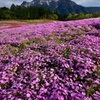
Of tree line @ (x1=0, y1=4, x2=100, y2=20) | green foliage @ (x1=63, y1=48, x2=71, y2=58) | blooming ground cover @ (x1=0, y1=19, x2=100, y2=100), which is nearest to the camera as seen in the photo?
blooming ground cover @ (x1=0, y1=19, x2=100, y2=100)

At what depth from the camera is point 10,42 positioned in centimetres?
1405

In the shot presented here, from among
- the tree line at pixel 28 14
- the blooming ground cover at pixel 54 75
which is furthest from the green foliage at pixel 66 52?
the tree line at pixel 28 14

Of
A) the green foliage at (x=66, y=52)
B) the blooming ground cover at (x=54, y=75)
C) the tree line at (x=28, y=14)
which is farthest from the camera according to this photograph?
the tree line at (x=28, y=14)

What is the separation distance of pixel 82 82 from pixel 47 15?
11469 centimetres

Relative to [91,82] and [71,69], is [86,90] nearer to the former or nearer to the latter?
[91,82]

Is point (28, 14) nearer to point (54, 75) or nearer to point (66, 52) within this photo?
point (66, 52)

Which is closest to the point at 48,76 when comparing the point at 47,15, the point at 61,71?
the point at 61,71

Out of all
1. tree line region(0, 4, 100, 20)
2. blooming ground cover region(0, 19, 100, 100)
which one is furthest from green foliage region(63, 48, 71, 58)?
tree line region(0, 4, 100, 20)

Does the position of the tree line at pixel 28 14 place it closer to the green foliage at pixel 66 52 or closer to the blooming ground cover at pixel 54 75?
the green foliage at pixel 66 52

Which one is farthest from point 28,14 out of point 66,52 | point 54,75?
point 54,75

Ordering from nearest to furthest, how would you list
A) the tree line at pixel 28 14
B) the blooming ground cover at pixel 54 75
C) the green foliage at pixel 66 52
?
the blooming ground cover at pixel 54 75 < the green foliage at pixel 66 52 < the tree line at pixel 28 14

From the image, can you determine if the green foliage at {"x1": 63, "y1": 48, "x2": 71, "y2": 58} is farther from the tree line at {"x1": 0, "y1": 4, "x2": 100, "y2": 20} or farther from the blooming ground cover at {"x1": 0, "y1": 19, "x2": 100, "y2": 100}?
the tree line at {"x1": 0, "y1": 4, "x2": 100, "y2": 20}

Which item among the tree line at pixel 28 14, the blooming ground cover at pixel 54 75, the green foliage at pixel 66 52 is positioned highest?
the green foliage at pixel 66 52

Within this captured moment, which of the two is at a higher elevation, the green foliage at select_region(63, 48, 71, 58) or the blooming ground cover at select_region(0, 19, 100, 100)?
the green foliage at select_region(63, 48, 71, 58)
